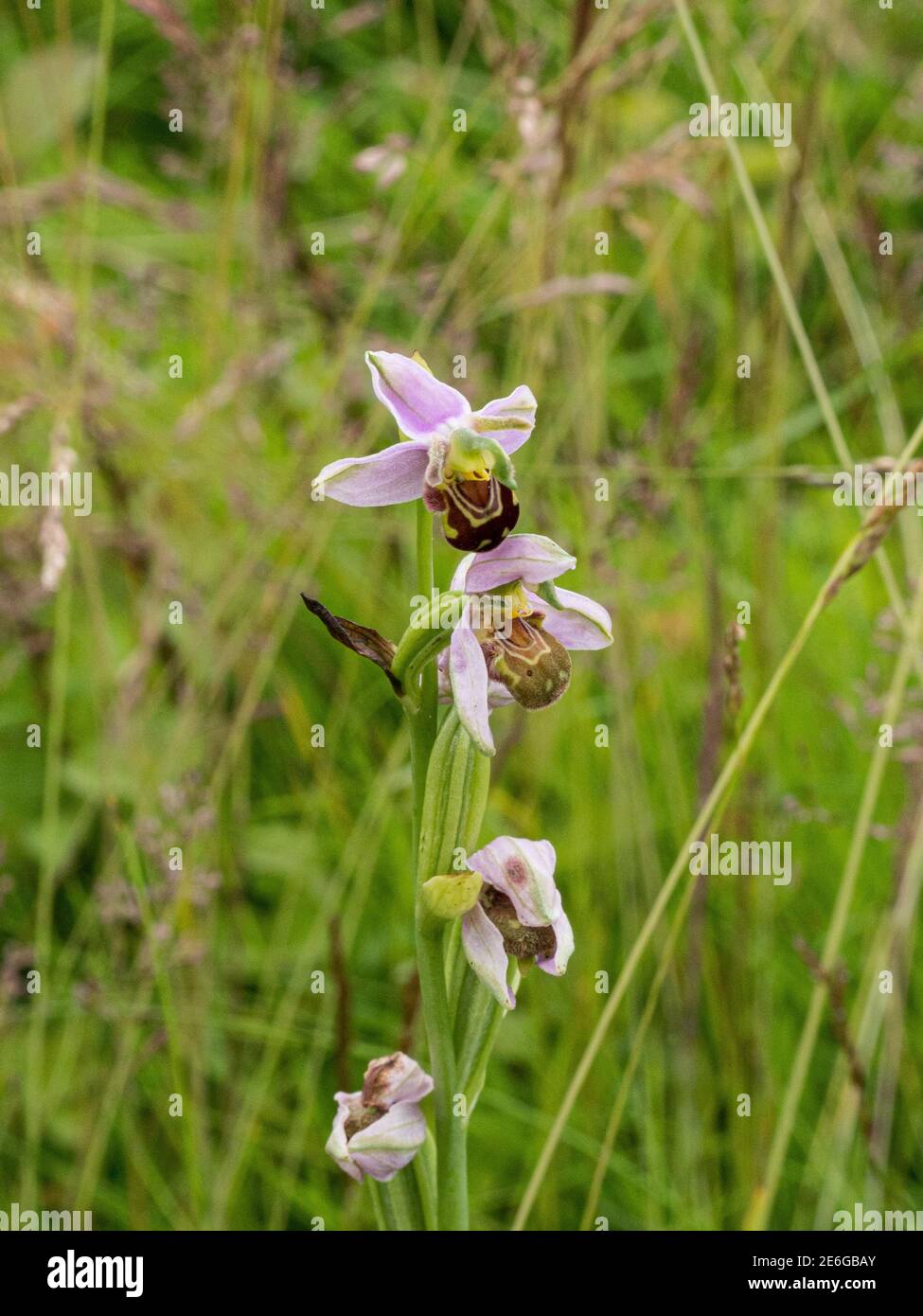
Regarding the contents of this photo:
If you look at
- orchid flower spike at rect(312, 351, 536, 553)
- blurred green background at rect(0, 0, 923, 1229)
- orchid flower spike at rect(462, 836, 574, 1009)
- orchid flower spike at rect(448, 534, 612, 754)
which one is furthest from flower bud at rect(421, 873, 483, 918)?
blurred green background at rect(0, 0, 923, 1229)

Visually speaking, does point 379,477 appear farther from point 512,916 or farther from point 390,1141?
point 390,1141

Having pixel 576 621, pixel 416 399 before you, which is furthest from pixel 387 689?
pixel 416 399

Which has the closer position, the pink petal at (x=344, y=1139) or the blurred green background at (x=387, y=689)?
the pink petal at (x=344, y=1139)

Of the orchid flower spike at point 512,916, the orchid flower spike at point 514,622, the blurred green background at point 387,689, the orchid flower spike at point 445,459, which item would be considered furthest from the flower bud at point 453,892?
the blurred green background at point 387,689

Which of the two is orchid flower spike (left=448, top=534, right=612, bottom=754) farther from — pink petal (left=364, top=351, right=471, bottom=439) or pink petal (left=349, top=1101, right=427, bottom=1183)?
pink petal (left=349, top=1101, right=427, bottom=1183)

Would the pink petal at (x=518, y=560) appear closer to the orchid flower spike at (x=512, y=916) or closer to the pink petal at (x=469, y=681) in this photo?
the pink petal at (x=469, y=681)
